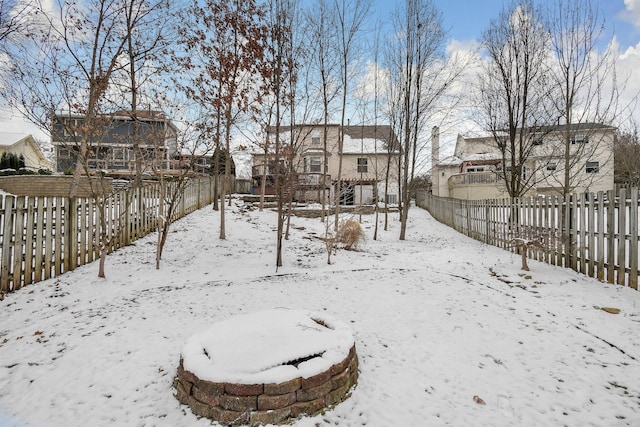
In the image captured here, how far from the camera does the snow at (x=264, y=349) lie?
2314mm

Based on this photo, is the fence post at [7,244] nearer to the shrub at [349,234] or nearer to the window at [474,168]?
the shrub at [349,234]

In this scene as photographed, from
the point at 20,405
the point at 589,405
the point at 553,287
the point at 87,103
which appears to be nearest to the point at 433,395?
the point at 589,405

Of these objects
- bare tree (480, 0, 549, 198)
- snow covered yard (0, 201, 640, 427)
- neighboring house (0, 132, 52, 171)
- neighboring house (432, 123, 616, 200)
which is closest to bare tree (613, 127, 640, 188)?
neighboring house (432, 123, 616, 200)

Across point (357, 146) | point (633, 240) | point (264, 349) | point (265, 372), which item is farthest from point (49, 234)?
point (357, 146)

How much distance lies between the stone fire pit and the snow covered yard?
0.13 meters

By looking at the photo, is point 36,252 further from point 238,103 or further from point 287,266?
point 238,103

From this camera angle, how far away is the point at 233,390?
225 cm

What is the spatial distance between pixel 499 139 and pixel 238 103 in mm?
8800

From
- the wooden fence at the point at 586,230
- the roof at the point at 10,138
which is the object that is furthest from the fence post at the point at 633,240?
the roof at the point at 10,138

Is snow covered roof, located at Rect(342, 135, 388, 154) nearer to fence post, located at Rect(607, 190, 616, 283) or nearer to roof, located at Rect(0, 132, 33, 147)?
fence post, located at Rect(607, 190, 616, 283)

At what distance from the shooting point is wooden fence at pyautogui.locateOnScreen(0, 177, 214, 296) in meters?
4.79

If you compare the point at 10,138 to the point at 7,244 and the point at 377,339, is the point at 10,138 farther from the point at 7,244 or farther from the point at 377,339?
the point at 377,339

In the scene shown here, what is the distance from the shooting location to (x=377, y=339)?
360 centimetres

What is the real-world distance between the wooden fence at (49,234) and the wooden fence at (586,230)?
28.1 feet
